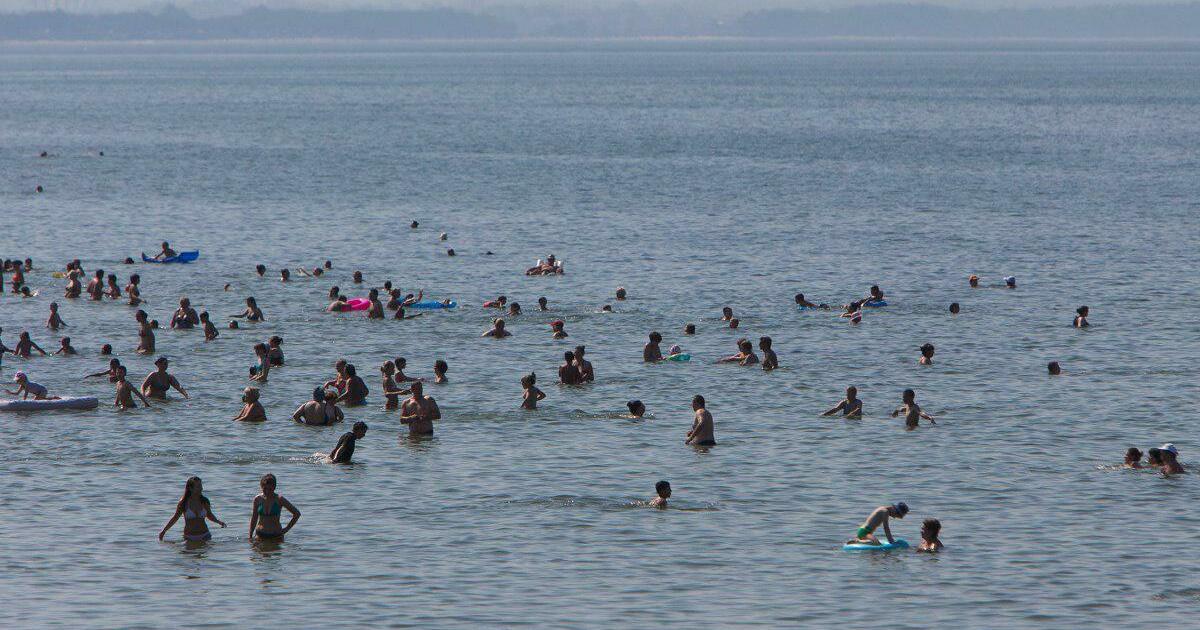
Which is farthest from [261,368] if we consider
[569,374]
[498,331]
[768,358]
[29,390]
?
[768,358]

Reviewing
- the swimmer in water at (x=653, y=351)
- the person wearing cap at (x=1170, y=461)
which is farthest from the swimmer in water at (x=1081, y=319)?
the person wearing cap at (x=1170, y=461)

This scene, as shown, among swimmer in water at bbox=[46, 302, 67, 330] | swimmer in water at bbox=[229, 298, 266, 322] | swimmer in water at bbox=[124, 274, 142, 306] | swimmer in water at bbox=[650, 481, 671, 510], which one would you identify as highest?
swimmer in water at bbox=[124, 274, 142, 306]

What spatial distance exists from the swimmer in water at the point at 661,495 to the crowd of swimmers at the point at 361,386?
0.06 ft

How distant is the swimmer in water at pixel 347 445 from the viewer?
32594 mm

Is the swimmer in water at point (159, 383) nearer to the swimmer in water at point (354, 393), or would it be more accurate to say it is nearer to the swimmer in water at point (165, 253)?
the swimmer in water at point (354, 393)

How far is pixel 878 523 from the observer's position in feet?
89.4

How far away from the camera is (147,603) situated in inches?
965

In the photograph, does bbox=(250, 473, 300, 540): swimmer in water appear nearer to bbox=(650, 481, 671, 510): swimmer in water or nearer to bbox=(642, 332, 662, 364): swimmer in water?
bbox=(650, 481, 671, 510): swimmer in water

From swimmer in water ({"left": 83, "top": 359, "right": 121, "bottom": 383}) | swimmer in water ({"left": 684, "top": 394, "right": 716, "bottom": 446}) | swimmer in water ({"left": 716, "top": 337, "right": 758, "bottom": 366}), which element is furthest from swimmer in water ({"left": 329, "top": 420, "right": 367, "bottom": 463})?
swimmer in water ({"left": 716, "top": 337, "right": 758, "bottom": 366})

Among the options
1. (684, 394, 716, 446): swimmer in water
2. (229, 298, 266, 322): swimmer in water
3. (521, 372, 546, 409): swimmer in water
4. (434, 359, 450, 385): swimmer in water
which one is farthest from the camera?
(229, 298, 266, 322): swimmer in water

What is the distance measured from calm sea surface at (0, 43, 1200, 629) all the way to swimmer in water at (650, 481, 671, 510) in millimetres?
211

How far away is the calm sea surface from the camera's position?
25.5m

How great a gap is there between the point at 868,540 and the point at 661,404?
493 inches

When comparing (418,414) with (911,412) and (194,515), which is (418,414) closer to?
(194,515)
